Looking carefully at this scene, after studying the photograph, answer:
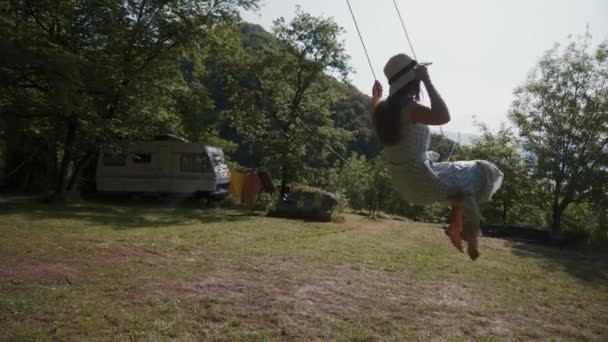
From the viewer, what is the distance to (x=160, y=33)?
14.7 m

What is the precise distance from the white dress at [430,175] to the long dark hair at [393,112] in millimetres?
37

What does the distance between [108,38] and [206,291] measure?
10287 millimetres

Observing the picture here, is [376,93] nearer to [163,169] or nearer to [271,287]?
[271,287]

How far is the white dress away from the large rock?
1086 cm

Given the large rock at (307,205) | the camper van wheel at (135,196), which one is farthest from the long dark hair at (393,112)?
the camper van wheel at (135,196)

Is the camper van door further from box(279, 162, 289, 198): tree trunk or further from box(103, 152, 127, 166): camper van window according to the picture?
box(279, 162, 289, 198): tree trunk

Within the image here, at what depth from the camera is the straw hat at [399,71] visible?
296 cm

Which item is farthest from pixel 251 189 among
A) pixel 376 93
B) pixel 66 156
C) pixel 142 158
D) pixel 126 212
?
pixel 376 93

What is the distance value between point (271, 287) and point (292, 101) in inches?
498

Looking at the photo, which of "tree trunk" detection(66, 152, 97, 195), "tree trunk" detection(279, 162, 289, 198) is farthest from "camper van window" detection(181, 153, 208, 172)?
"tree trunk" detection(66, 152, 97, 195)

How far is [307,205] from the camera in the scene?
47.2 ft

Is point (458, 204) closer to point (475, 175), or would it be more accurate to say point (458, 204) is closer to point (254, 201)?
point (475, 175)

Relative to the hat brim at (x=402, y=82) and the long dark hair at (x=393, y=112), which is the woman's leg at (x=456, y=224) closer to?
the long dark hair at (x=393, y=112)

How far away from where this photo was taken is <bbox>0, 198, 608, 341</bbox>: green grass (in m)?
4.82
